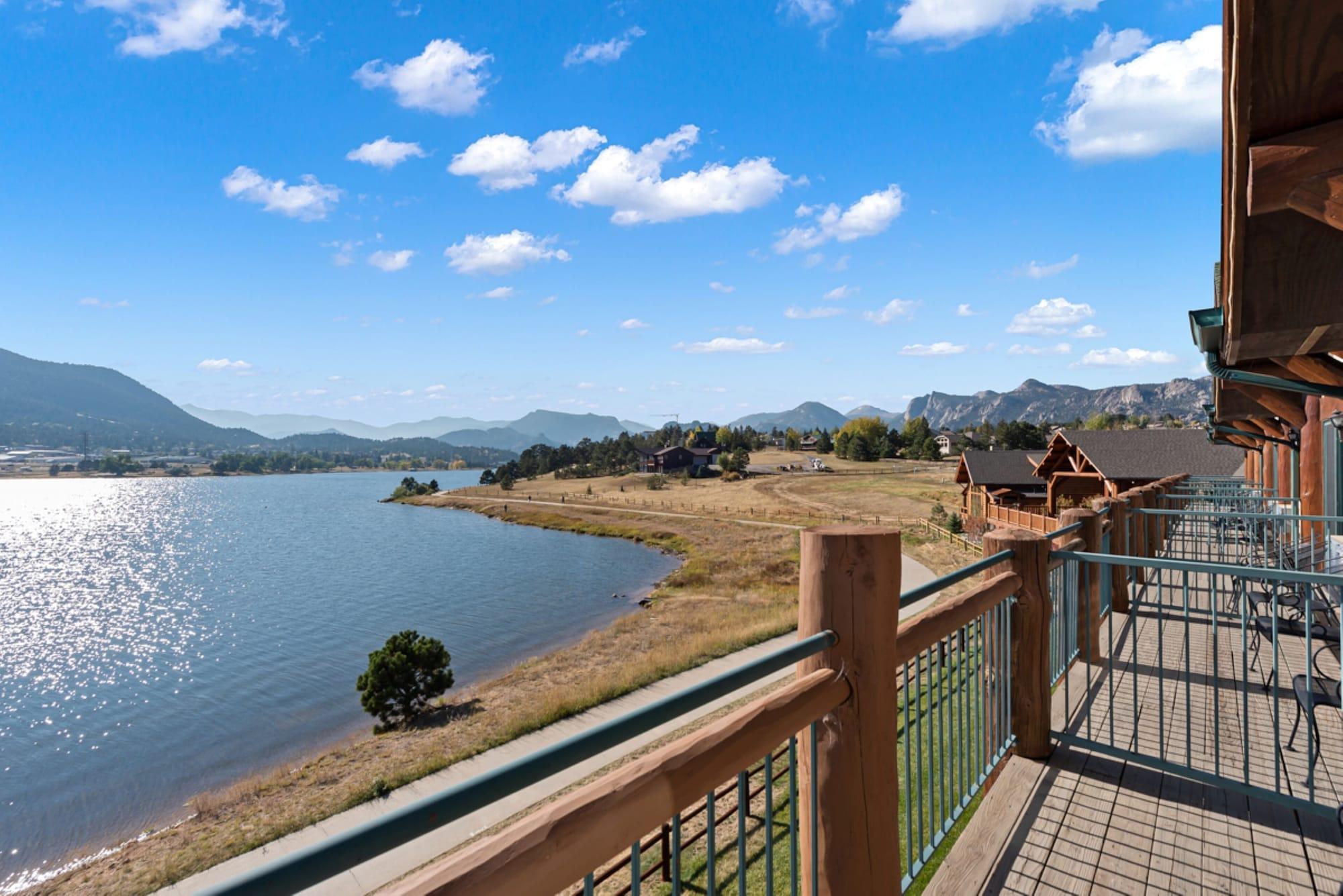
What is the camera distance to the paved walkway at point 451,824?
32.6ft

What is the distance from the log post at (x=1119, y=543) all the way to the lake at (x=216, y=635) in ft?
57.9

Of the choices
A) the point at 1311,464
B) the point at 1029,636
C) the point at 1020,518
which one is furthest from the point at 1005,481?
the point at 1029,636

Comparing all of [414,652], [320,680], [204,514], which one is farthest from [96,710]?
[204,514]

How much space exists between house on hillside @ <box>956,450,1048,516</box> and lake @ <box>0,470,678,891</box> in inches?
676

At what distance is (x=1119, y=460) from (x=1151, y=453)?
1.91 m

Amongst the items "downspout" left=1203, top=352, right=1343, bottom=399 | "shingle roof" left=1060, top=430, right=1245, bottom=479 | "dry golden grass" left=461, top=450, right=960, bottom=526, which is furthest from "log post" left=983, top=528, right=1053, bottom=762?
"dry golden grass" left=461, top=450, right=960, bottom=526

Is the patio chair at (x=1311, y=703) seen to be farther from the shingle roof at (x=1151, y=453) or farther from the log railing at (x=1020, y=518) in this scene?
the shingle roof at (x=1151, y=453)

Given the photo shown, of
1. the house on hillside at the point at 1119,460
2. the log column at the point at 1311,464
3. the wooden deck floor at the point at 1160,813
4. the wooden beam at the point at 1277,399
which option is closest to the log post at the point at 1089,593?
the wooden deck floor at the point at 1160,813

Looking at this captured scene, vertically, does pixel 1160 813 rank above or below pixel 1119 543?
below

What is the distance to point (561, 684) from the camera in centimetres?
1855

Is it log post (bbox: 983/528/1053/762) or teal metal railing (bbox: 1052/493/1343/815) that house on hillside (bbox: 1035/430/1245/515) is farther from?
log post (bbox: 983/528/1053/762)

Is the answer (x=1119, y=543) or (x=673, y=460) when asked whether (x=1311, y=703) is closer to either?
(x=1119, y=543)

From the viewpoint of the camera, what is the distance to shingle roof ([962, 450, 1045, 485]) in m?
34.2

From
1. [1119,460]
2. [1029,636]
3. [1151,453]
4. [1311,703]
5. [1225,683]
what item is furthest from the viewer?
[1151,453]
